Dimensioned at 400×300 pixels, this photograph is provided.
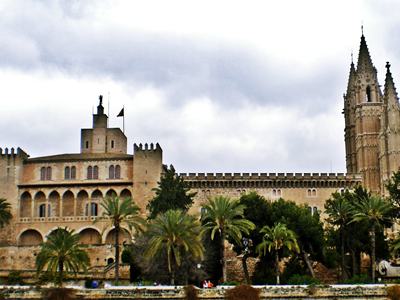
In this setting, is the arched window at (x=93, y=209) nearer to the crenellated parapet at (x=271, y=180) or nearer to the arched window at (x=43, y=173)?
the arched window at (x=43, y=173)

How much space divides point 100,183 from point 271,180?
17544 millimetres

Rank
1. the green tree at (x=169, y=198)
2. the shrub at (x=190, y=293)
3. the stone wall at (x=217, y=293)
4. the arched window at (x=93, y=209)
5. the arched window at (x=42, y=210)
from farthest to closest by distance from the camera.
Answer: the arched window at (x=42, y=210) < the arched window at (x=93, y=209) < the green tree at (x=169, y=198) < the stone wall at (x=217, y=293) < the shrub at (x=190, y=293)

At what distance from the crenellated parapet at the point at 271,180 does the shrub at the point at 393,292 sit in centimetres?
3568

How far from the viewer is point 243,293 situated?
112ft

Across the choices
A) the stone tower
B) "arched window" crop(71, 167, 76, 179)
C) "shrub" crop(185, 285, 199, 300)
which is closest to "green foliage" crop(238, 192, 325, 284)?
"shrub" crop(185, 285, 199, 300)

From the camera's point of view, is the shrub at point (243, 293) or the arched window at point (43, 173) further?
the arched window at point (43, 173)

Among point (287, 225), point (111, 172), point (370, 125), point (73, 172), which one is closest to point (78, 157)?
point (73, 172)

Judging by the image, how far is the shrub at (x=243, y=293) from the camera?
33.9m

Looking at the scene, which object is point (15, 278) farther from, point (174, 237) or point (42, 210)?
point (42, 210)

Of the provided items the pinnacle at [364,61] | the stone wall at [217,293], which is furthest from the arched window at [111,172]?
the pinnacle at [364,61]

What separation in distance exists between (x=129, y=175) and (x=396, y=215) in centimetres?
2607

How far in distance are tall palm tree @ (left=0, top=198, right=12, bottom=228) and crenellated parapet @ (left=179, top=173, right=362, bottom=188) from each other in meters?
17.3

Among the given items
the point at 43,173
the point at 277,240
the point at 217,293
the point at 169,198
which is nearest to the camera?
the point at 217,293

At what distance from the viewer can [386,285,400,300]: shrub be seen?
33844 mm
